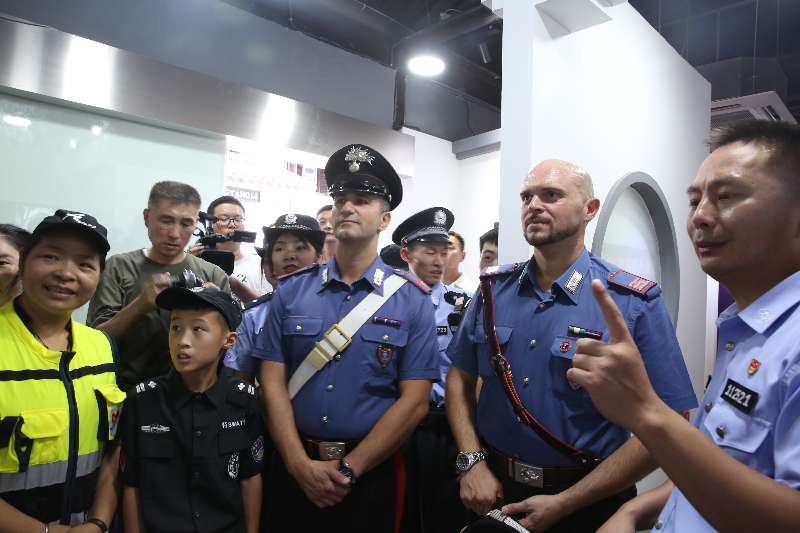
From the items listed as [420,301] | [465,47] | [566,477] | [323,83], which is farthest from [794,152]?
[465,47]

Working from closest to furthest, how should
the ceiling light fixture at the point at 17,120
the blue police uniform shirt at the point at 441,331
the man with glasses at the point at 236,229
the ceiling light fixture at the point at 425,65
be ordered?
the blue police uniform shirt at the point at 441,331 → the ceiling light fixture at the point at 17,120 → the man with glasses at the point at 236,229 → the ceiling light fixture at the point at 425,65

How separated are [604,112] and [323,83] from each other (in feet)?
9.80

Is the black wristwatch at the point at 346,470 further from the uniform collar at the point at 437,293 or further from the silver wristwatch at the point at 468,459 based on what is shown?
the uniform collar at the point at 437,293

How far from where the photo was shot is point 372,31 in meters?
5.07

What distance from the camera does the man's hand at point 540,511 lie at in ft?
4.82

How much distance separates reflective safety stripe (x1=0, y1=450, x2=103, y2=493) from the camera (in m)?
1.37

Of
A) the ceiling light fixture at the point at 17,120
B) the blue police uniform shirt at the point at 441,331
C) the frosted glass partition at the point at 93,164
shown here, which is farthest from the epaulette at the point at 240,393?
the ceiling light fixture at the point at 17,120

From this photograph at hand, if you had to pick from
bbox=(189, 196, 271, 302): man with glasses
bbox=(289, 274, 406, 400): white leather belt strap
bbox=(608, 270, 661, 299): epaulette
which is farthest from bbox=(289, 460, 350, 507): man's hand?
bbox=(189, 196, 271, 302): man with glasses

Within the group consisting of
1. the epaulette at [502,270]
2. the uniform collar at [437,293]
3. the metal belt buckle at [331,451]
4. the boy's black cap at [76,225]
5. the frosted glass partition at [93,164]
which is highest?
the frosted glass partition at [93,164]

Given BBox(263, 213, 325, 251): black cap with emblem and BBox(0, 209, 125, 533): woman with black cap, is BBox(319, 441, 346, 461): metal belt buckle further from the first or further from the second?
BBox(263, 213, 325, 251): black cap with emblem

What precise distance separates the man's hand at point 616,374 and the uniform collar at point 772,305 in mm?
271

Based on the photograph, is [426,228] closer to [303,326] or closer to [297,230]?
[297,230]

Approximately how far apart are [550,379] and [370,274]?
0.76 metres

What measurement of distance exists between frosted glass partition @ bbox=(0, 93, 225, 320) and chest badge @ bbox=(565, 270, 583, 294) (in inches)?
139
